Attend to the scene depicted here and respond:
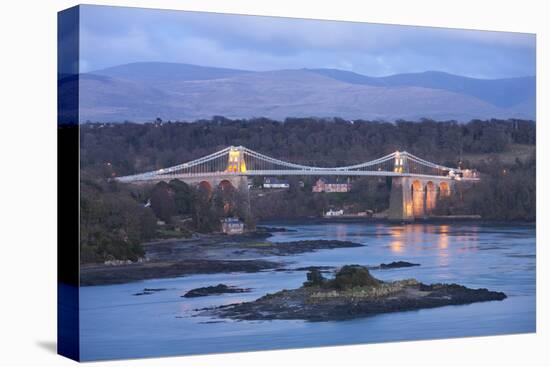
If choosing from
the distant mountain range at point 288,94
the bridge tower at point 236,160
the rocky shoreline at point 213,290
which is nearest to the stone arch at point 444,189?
the distant mountain range at point 288,94

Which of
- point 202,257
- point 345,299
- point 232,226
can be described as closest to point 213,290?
point 202,257

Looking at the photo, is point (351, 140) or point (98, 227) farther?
point (351, 140)

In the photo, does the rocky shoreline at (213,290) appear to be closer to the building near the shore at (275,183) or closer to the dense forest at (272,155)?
the dense forest at (272,155)

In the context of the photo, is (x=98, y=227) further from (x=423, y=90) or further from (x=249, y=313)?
(x=423, y=90)

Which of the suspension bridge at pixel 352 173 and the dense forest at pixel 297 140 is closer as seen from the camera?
the dense forest at pixel 297 140

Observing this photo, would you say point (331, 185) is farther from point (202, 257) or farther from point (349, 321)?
point (202, 257)

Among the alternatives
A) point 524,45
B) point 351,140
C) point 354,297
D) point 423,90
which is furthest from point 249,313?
point 524,45

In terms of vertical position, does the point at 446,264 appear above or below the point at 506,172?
below
